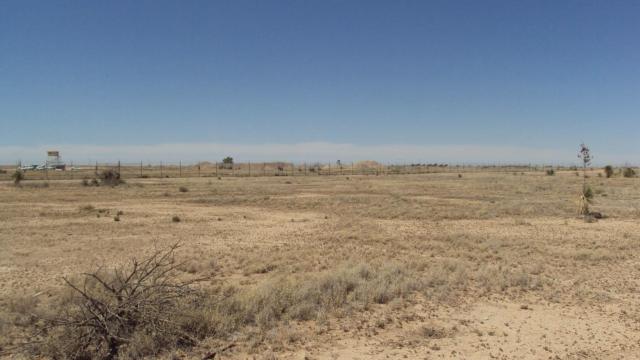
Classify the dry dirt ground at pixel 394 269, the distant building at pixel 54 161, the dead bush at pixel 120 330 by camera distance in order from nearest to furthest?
the dead bush at pixel 120 330 → the dry dirt ground at pixel 394 269 → the distant building at pixel 54 161

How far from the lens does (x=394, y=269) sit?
1029cm

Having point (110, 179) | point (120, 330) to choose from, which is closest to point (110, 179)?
point (110, 179)

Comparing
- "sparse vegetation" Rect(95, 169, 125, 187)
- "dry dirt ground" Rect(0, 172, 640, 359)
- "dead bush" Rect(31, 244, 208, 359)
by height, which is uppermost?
"sparse vegetation" Rect(95, 169, 125, 187)

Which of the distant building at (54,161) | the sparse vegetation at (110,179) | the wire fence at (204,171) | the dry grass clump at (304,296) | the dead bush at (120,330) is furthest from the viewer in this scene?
the distant building at (54,161)

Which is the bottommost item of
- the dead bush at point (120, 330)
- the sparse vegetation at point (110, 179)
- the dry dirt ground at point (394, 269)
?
the dry dirt ground at point (394, 269)

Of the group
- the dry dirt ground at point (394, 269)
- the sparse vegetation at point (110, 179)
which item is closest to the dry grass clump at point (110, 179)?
the sparse vegetation at point (110, 179)

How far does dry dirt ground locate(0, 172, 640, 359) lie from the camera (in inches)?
252

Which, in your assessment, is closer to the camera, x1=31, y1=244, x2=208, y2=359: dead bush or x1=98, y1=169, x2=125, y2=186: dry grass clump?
x1=31, y1=244, x2=208, y2=359: dead bush

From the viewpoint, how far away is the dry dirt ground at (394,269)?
21.0 ft

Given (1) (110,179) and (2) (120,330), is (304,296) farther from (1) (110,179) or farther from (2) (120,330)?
(1) (110,179)

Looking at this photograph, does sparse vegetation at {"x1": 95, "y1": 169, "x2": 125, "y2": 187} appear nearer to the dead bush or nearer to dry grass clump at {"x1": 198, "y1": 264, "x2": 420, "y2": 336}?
dry grass clump at {"x1": 198, "y1": 264, "x2": 420, "y2": 336}

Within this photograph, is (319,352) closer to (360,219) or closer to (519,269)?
(519,269)

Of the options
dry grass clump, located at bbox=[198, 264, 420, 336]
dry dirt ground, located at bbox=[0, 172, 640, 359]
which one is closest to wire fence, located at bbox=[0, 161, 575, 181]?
dry dirt ground, located at bbox=[0, 172, 640, 359]

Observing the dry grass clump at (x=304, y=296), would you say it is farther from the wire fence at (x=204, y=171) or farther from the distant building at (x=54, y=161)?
the distant building at (x=54, y=161)
